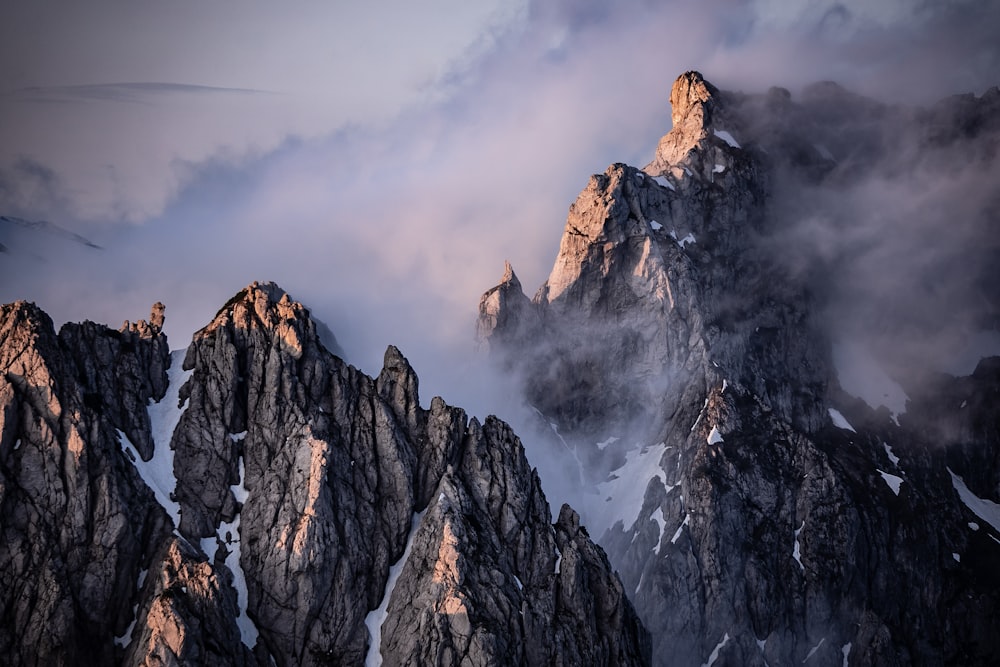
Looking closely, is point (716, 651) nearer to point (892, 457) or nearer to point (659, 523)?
point (659, 523)

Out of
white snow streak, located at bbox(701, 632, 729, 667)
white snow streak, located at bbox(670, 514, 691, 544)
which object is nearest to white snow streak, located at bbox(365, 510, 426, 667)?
white snow streak, located at bbox(670, 514, 691, 544)

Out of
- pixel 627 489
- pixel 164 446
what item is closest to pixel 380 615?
pixel 164 446

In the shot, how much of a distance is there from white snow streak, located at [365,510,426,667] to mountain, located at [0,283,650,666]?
0.24 m

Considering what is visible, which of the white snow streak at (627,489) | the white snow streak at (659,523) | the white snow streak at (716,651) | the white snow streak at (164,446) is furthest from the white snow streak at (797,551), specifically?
the white snow streak at (164,446)

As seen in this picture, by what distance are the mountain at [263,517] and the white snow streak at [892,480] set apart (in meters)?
79.8

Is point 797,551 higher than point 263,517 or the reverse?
higher

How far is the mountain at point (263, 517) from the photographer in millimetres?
99375

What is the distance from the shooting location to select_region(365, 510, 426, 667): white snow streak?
352ft

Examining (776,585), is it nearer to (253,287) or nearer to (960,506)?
(960,506)

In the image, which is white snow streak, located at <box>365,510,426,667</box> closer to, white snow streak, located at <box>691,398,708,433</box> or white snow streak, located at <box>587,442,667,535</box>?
white snow streak, located at <box>587,442,667,535</box>

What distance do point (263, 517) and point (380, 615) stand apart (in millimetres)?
17169

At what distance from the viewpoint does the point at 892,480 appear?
614ft

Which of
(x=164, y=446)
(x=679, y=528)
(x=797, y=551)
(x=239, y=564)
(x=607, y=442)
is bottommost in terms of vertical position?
(x=239, y=564)

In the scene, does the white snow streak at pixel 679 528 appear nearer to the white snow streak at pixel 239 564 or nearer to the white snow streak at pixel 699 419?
the white snow streak at pixel 699 419
